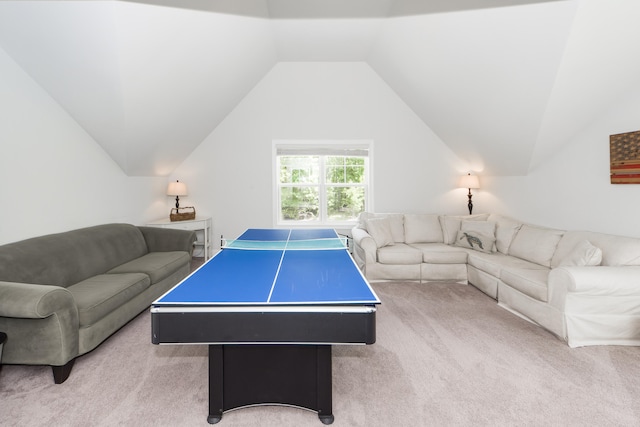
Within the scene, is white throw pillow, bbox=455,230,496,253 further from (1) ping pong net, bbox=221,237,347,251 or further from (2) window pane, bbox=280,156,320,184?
(2) window pane, bbox=280,156,320,184

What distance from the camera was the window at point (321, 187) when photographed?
5453mm

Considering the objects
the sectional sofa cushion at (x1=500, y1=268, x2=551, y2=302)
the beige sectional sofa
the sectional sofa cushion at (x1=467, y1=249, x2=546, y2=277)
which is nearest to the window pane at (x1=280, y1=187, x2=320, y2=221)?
the beige sectional sofa

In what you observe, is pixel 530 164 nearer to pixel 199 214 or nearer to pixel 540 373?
pixel 540 373

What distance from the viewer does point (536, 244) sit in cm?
352

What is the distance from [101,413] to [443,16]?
4278 mm

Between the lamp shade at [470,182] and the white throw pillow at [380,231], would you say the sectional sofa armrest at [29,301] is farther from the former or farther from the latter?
the lamp shade at [470,182]

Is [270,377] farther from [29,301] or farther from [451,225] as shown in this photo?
[451,225]

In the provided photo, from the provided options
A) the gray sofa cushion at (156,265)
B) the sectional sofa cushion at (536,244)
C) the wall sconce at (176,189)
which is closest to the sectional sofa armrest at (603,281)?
the sectional sofa cushion at (536,244)

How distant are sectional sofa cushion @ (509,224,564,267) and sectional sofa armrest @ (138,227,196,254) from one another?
4.18 m

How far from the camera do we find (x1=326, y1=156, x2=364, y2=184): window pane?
547 cm

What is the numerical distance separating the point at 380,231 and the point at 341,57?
Answer: 2.93 metres

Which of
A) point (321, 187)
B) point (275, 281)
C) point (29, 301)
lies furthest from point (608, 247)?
point (29, 301)

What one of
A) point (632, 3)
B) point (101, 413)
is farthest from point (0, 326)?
point (632, 3)

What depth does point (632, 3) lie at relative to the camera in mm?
2256
